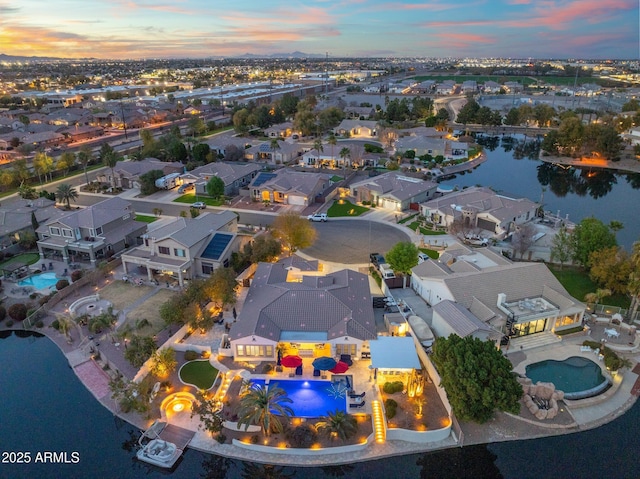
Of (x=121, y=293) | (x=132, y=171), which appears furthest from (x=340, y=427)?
(x=132, y=171)

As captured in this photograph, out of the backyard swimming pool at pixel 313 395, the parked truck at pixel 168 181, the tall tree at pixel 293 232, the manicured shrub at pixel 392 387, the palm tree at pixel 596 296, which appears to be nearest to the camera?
the backyard swimming pool at pixel 313 395

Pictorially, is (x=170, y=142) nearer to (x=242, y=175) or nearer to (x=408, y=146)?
(x=242, y=175)

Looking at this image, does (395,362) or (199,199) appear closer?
(395,362)

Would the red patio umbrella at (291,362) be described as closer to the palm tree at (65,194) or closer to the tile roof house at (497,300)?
the tile roof house at (497,300)

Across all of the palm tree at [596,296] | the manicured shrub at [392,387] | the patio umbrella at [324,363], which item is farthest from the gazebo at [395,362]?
the palm tree at [596,296]

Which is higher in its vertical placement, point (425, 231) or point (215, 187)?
point (215, 187)

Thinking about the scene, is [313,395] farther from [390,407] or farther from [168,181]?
[168,181]

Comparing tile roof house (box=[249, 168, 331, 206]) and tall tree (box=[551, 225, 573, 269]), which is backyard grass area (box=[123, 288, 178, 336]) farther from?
tall tree (box=[551, 225, 573, 269])
